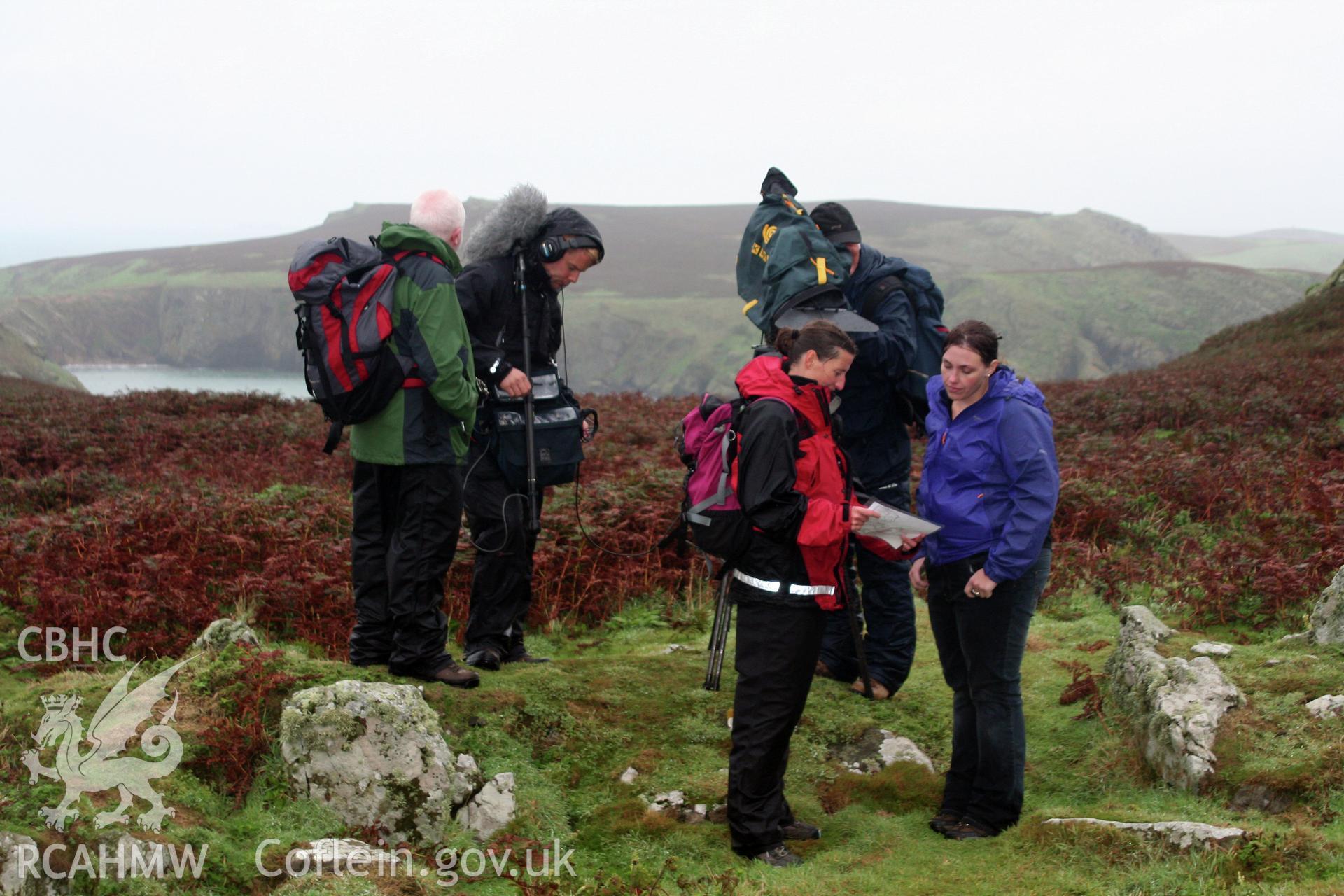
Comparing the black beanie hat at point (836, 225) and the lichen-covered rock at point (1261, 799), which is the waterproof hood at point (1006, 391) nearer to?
the black beanie hat at point (836, 225)

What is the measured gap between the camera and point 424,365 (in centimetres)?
479

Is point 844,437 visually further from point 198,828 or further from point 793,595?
point 198,828

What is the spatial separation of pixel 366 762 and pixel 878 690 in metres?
3.15

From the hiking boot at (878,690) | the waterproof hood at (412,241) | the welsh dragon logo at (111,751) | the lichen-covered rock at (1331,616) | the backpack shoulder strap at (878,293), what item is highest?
the waterproof hood at (412,241)

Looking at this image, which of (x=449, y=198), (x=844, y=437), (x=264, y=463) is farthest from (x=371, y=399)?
(x=264, y=463)

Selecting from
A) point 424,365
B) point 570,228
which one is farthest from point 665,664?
point 570,228

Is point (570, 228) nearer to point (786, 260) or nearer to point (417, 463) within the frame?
point (786, 260)

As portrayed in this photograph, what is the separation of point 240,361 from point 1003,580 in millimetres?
82446

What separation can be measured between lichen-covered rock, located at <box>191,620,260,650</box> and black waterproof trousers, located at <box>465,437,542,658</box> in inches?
49.1

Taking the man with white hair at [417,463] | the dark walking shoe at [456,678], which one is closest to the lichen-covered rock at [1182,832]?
the dark walking shoe at [456,678]

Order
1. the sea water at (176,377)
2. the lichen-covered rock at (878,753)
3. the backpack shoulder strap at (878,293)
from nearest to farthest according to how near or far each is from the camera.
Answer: the lichen-covered rock at (878,753) < the backpack shoulder strap at (878,293) < the sea water at (176,377)

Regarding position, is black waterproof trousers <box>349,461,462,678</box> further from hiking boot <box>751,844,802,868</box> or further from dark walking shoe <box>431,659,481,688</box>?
hiking boot <box>751,844,802,868</box>

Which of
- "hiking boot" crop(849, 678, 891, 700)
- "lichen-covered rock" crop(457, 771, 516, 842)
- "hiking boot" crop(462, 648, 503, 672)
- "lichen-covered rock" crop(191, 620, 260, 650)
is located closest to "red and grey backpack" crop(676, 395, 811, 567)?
"lichen-covered rock" crop(457, 771, 516, 842)

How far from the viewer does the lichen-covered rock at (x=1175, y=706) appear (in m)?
4.44
